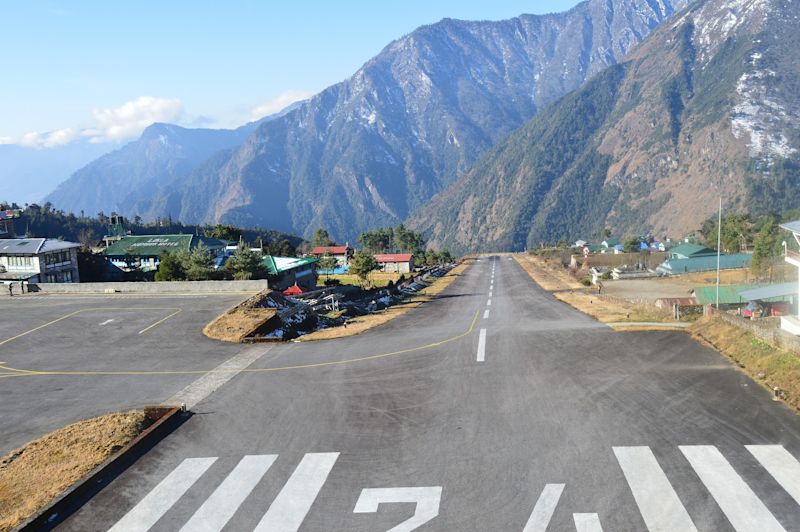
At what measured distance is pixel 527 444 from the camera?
57.6 feet

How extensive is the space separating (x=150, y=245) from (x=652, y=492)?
85719 mm

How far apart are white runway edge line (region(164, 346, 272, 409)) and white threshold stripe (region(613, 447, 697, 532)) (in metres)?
15.5

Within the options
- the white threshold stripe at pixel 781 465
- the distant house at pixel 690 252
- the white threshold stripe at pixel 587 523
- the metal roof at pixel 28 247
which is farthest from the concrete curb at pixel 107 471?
the distant house at pixel 690 252

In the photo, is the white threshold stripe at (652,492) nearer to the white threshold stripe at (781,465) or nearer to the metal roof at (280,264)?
the white threshold stripe at (781,465)

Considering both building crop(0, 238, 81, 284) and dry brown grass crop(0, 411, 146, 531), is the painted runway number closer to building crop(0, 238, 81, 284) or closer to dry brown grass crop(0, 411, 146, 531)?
dry brown grass crop(0, 411, 146, 531)

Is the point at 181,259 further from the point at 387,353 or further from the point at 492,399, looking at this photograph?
the point at 492,399

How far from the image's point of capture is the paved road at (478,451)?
13.7 meters

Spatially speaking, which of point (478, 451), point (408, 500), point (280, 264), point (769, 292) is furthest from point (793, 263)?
point (280, 264)

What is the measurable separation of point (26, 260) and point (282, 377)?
56373 millimetres

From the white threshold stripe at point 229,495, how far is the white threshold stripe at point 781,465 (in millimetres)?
12956

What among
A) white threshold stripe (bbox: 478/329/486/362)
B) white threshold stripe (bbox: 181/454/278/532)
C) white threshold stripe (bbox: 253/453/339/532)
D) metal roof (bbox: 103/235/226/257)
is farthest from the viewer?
metal roof (bbox: 103/235/226/257)

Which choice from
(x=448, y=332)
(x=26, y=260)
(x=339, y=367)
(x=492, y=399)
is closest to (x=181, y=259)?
(x=26, y=260)

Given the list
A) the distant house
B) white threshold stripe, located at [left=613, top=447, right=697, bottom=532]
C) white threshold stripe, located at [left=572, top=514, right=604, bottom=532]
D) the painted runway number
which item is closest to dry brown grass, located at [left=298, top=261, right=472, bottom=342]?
the painted runway number

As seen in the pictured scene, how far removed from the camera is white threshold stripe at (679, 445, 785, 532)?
12.8 metres
